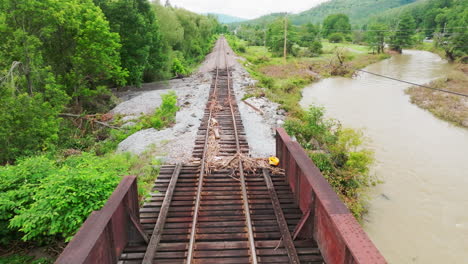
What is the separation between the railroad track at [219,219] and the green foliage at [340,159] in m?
2.33

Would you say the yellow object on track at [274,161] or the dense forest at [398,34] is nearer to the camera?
the yellow object on track at [274,161]

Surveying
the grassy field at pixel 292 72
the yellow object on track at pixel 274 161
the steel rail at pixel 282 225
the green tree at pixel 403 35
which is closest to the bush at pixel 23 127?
the yellow object on track at pixel 274 161

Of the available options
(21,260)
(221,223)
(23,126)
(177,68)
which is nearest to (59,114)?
(23,126)

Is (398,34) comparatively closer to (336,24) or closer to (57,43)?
(336,24)

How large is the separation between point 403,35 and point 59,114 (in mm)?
67719

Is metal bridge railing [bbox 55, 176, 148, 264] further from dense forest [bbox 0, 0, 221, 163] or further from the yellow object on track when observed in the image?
dense forest [bbox 0, 0, 221, 163]

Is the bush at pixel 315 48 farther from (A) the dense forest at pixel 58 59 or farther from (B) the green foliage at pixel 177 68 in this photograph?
(A) the dense forest at pixel 58 59

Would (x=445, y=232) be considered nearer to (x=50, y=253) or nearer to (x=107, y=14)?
(x=50, y=253)

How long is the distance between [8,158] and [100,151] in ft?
9.83

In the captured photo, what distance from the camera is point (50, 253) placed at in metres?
5.64

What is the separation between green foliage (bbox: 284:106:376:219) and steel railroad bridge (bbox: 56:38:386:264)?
2.18 metres

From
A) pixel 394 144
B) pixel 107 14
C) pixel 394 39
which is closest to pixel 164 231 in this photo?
pixel 394 144

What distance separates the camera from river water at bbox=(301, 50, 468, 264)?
7.76 m

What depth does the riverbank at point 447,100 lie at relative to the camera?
18752 mm
